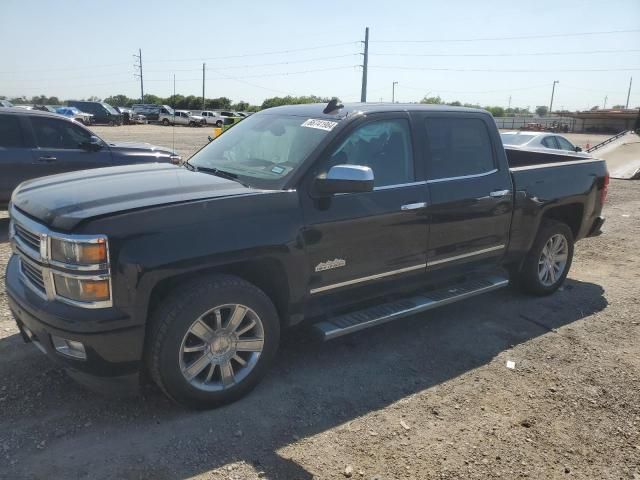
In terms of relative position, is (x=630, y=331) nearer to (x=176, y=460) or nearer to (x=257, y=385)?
(x=257, y=385)

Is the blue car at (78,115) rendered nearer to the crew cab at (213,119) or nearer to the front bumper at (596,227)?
the crew cab at (213,119)

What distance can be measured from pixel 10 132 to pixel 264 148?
17.8 ft

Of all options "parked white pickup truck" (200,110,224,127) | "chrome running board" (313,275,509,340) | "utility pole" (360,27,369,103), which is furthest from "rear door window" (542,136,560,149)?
"parked white pickup truck" (200,110,224,127)

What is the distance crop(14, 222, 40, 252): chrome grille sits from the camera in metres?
3.03

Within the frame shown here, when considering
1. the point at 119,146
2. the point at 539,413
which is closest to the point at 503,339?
the point at 539,413

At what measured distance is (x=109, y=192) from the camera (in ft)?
10.5

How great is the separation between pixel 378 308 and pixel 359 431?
1096 millimetres

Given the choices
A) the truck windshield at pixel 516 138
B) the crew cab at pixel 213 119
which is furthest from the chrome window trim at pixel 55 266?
the crew cab at pixel 213 119

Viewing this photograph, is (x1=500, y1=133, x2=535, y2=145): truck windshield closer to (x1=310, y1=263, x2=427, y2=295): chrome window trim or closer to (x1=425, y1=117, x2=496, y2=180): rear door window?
(x1=425, y1=117, x2=496, y2=180): rear door window

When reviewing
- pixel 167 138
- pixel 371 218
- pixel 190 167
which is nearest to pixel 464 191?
pixel 371 218

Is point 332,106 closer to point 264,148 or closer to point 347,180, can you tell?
point 264,148

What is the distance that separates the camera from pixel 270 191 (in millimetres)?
3400

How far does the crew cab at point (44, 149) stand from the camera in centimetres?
748

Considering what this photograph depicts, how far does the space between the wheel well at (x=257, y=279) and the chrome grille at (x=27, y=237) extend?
28.3 inches
